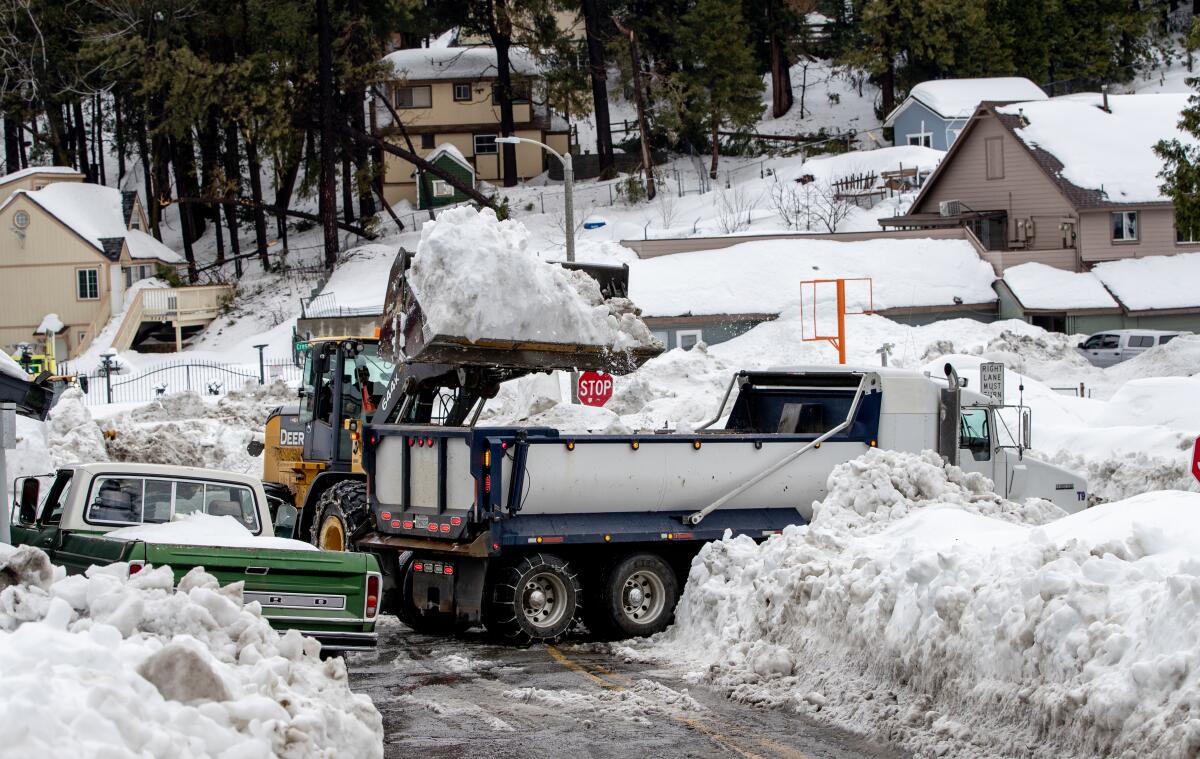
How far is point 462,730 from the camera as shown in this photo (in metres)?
10.7

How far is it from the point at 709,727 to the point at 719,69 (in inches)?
2272

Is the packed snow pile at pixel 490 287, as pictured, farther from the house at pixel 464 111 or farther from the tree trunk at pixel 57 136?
the house at pixel 464 111

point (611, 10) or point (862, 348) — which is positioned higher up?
point (611, 10)

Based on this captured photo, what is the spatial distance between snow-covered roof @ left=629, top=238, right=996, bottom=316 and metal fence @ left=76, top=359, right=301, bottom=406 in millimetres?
11061

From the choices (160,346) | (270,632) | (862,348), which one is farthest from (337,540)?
(160,346)

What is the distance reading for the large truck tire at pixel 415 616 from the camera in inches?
600

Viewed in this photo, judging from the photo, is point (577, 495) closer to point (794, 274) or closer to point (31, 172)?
point (794, 274)

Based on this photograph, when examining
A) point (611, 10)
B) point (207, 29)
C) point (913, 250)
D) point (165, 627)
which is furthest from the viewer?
point (611, 10)

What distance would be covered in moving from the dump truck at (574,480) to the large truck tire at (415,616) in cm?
3

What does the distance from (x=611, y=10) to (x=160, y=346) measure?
26610 millimetres

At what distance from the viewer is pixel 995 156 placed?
54.2 m

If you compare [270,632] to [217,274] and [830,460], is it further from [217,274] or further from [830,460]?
[217,274]

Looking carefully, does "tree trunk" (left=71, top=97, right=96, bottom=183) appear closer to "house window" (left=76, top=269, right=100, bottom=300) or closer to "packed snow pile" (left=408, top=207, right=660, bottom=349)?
"house window" (left=76, top=269, right=100, bottom=300)

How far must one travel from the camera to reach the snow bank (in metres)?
11.6
